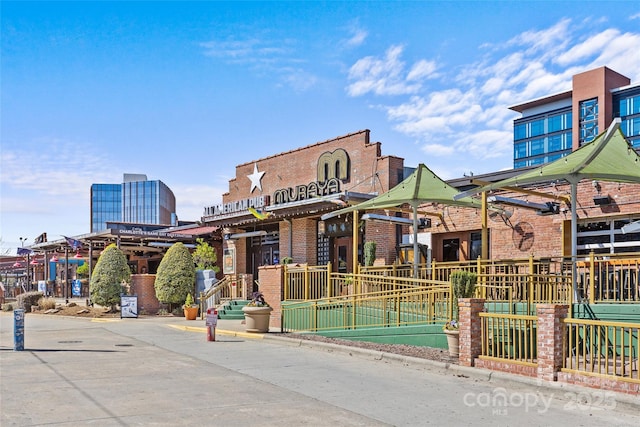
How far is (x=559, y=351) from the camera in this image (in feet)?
32.6

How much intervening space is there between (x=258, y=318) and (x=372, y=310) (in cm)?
362

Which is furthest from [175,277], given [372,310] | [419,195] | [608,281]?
[608,281]

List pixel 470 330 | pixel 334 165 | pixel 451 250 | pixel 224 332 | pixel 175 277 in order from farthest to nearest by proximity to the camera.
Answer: pixel 175 277 < pixel 334 165 < pixel 451 250 < pixel 224 332 < pixel 470 330

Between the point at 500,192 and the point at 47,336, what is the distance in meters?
14.9

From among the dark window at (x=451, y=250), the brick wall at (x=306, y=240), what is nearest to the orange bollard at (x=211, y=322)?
the dark window at (x=451, y=250)

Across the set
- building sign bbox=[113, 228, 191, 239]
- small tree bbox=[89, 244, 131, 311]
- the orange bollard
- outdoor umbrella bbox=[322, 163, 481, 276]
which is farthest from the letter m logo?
building sign bbox=[113, 228, 191, 239]

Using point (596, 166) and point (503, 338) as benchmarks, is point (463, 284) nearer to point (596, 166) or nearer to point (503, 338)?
point (503, 338)

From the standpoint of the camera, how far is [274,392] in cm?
991

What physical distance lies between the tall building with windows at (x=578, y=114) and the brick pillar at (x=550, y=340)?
7192 centimetres

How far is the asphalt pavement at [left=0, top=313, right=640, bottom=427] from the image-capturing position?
8.19 metres

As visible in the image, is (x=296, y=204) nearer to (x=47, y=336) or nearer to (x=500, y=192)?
(x=500, y=192)

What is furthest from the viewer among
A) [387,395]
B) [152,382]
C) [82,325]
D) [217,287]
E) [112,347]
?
[217,287]

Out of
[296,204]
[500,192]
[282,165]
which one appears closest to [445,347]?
[500,192]

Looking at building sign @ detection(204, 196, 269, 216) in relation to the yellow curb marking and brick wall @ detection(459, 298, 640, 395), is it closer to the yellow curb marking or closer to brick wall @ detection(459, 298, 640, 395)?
the yellow curb marking
